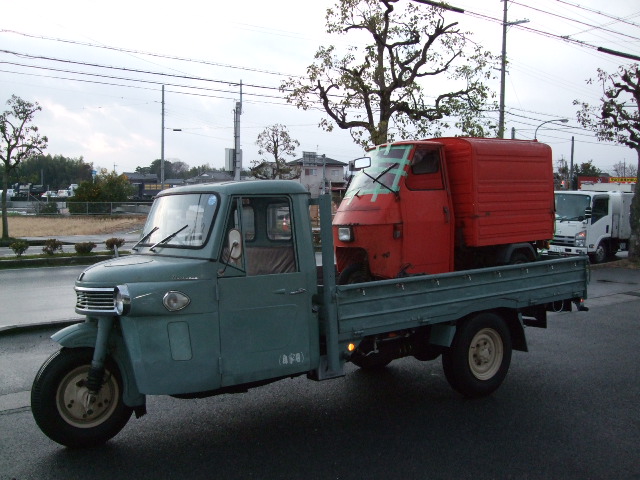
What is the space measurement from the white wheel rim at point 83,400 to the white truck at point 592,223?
1712 centimetres

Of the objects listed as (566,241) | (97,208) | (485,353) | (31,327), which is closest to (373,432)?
(485,353)

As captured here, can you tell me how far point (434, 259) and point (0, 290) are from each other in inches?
393

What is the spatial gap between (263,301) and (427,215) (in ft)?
9.80

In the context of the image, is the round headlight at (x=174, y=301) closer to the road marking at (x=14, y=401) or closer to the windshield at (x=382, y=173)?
the road marking at (x=14, y=401)

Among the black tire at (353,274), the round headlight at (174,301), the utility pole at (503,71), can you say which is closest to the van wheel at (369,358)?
the black tire at (353,274)

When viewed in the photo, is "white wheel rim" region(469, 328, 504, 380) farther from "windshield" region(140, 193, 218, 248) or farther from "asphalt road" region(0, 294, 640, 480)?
A: "windshield" region(140, 193, 218, 248)

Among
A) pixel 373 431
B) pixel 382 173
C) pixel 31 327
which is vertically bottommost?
pixel 373 431

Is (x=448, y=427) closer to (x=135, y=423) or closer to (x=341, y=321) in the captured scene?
(x=341, y=321)

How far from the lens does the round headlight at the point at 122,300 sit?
4.23 m

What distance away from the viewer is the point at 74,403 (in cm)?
447

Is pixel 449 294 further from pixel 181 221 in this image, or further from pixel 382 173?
pixel 181 221

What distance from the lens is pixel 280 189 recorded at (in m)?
4.95

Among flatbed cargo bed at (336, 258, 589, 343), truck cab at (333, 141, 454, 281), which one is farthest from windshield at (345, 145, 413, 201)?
flatbed cargo bed at (336, 258, 589, 343)

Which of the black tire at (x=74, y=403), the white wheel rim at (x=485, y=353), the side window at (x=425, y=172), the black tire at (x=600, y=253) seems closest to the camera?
the black tire at (x=74, y=403)
